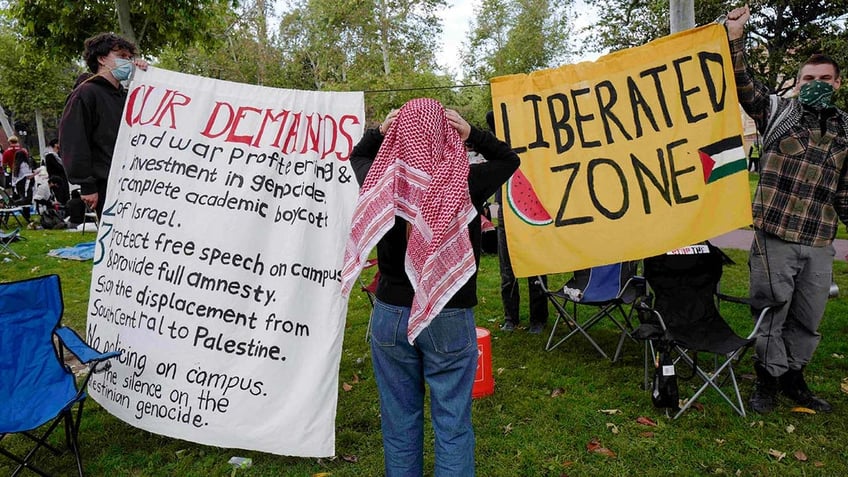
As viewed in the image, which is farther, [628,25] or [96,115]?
[628,25]

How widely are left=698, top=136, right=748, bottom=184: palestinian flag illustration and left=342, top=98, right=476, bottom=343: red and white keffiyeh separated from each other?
1966 mm

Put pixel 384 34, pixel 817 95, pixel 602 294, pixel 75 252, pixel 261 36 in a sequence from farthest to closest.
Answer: pixel 261 36, pixel 384 34, pixel 75 252, pixel 602 294, pixel 817 95

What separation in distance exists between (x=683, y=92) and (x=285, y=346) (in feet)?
8.83

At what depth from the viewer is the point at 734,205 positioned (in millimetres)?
3227

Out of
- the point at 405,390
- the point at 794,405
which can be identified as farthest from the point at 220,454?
the point at 794,405

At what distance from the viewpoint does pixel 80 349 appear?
9.61 ft

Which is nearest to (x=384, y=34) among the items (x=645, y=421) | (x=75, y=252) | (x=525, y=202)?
(x=75, y=252)

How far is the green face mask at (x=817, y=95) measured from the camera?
324 cm

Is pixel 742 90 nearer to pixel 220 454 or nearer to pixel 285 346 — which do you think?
pixel 285 346

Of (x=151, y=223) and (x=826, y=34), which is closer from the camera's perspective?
(x=151, y=223)

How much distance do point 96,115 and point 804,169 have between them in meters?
4.27

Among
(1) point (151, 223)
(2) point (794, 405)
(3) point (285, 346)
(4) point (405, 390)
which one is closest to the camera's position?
(4) point (405, 390)

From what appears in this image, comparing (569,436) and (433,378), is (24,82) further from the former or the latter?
(433,378)

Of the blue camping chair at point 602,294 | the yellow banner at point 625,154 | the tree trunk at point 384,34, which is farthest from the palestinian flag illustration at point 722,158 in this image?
the tree trunk at point 384,34
